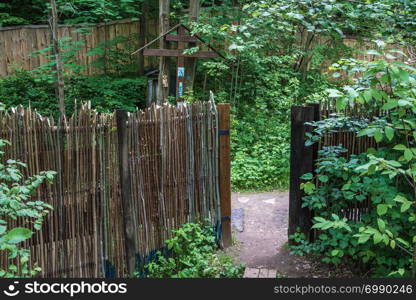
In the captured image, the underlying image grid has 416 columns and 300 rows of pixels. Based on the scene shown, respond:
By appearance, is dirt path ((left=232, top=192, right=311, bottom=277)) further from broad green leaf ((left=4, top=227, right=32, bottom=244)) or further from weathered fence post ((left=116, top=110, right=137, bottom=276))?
broad green leaf ((left=4, top=227, right=32, bottom=244))

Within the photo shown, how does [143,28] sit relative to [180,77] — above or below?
above

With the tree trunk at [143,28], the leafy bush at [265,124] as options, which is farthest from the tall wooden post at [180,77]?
the tree trunk at [143,28]

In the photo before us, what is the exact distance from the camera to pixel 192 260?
455 centimetres

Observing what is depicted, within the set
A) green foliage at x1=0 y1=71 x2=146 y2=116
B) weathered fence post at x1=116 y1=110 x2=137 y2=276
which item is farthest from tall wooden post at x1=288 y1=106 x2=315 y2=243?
green foliage at x1=0 y1=71 x2=146 y2=116

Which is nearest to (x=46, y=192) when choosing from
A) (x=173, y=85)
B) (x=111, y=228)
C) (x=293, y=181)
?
(x=111, y=228)

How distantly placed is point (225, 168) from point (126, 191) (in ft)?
4.39

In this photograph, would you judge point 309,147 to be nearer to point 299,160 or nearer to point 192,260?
point 299,160

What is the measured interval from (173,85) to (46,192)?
26.0 feet

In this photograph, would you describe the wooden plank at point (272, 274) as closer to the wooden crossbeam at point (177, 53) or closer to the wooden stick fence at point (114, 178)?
the wooden stick fence at point (114, 178)

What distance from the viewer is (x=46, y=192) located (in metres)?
3.78

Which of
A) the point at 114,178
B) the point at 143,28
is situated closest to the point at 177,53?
the point at 143,28

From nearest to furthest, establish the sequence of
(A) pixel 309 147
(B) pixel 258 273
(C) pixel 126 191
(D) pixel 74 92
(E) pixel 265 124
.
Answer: (C) pixel 126 191 < (B) pixel 258 273 < (A) pixel 309 147 < (E) pixel 265 124 < (D) pixel 74 92

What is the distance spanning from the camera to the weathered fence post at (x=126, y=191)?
411cm

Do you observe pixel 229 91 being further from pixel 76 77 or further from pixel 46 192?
pixel 46 192
